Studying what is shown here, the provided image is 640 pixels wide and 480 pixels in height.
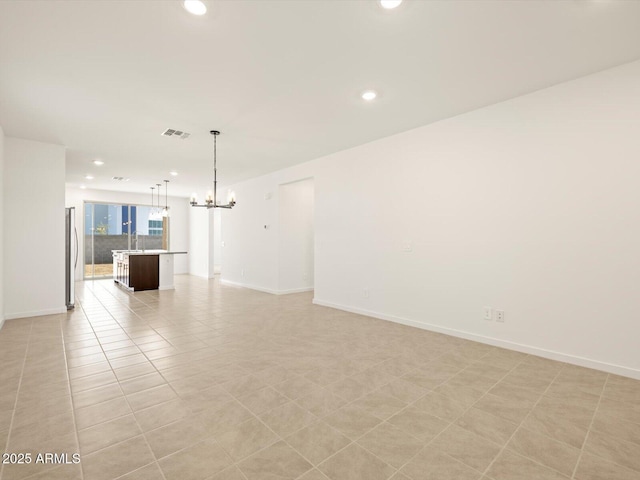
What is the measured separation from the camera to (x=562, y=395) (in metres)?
2.42

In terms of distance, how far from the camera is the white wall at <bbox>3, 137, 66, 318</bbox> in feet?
15.5

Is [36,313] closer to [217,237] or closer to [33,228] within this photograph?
[33,228]

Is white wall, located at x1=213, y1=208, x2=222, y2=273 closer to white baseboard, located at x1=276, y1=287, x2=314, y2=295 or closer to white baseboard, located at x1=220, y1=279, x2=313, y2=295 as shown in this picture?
white baseboard, located at x1=220, y1=279, x2=313, y2=295

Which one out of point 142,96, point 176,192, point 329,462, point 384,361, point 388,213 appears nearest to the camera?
point 329,462

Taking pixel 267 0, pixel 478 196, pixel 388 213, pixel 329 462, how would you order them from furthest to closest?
1. pixel 388 213
2. pixel 478 196
3. pixel 267 0
4. pixel 329 462

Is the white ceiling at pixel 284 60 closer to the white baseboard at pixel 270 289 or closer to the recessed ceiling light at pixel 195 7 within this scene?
the recessed ceiling light at pixel 195 7

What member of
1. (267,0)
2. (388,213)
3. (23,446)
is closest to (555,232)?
(388,213)

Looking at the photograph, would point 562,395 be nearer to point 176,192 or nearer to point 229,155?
point 229,155

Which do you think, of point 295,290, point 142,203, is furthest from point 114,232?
point 295,290

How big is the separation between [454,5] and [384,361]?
2908 mm

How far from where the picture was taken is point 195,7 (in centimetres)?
208

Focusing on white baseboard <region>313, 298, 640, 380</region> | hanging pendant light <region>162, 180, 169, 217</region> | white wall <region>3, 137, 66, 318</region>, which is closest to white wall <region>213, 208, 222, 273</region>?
hanging pendant light <region>162, 180, 169, 217</region>

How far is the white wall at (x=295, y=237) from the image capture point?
6.94 m

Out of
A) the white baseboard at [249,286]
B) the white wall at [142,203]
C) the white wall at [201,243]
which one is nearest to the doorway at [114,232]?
the white wall at [142,203]
